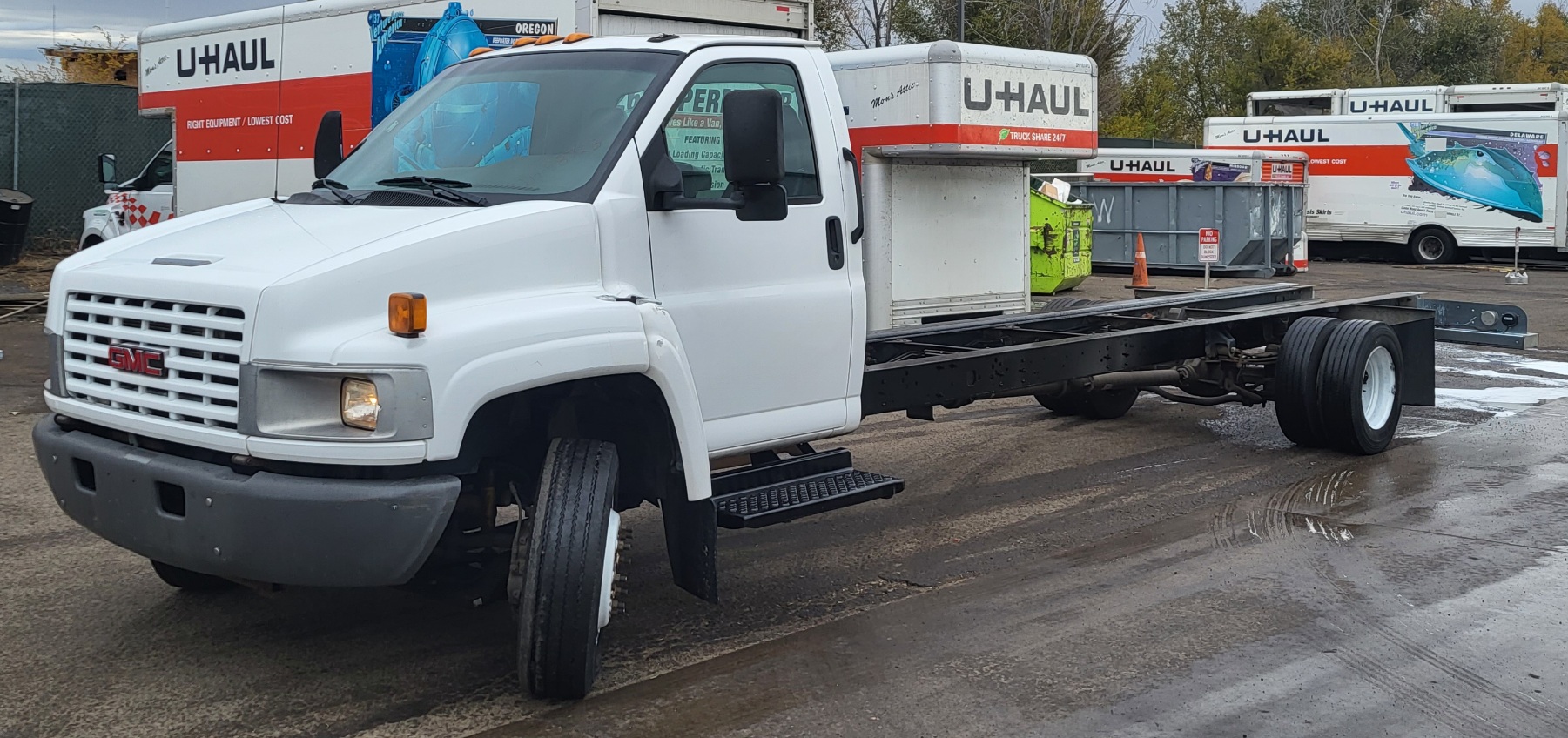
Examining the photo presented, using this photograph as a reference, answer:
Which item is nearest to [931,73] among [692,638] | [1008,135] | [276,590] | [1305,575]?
[1008,135]

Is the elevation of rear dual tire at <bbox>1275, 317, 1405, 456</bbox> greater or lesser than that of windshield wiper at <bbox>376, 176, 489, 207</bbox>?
lesser

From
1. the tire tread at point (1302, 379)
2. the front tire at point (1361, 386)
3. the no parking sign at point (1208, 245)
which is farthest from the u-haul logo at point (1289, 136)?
the tire tread at point (1302, 379)

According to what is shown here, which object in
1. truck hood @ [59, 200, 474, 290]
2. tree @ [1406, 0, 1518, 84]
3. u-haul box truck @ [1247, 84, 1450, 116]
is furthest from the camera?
tree @ [1406, 0, 1518, 84]

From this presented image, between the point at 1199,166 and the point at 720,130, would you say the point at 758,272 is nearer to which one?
the point at 720,130

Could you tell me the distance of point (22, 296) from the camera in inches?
639

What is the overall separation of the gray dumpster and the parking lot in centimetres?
1716

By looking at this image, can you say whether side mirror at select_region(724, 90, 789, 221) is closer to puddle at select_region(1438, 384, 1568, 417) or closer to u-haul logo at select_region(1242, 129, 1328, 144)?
puddle at select_region(1438, 384, 1568, 417)

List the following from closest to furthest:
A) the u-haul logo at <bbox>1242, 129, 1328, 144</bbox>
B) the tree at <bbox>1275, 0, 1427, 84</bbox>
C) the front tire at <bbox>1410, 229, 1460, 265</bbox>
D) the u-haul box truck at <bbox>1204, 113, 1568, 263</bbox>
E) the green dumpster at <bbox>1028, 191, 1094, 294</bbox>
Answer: the green dumpster at <bbox>1028, 191, 1094, 294</bbox> → the u-haul box truck at <bbox>1204, 113, 1568, 263</bbox> → the front tire at <bbox>1410, 229, 1460, 265</bbox> → the u-haul logo at <bbox>1242, 129, 1328, 144</bbox> → the tree at <bbox>1275, 0, 1427, 84</bbox>

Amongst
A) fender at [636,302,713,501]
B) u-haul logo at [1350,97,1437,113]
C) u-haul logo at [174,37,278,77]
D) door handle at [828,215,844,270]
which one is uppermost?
u-haul logo at [1350,97,1437,113]

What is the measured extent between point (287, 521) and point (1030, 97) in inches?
355

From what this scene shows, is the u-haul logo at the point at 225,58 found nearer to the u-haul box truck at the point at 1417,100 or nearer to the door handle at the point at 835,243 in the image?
the door handle at the point at 835,243

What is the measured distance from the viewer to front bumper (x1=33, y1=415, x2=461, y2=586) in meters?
4.09

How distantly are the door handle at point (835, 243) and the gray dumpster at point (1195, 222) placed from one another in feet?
68.0

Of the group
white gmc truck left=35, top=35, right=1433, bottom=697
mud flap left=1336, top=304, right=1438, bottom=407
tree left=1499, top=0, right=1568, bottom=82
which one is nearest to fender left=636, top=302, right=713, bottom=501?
white gmc truck left=35, top=35, right=1433, bottom=697
